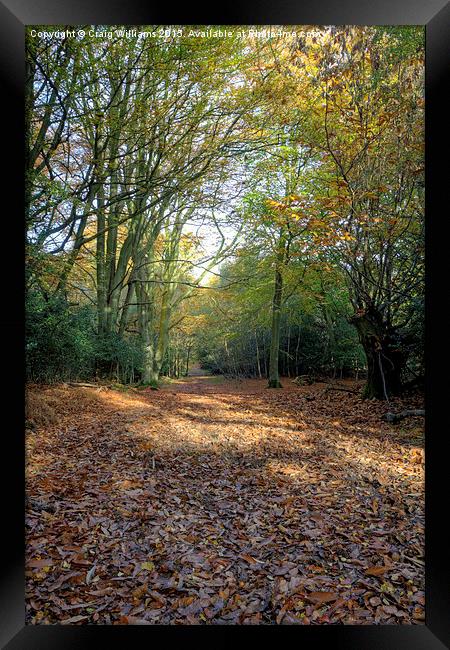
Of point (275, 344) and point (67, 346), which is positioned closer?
point (67, 346)

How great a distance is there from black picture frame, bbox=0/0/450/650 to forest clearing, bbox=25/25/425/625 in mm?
57

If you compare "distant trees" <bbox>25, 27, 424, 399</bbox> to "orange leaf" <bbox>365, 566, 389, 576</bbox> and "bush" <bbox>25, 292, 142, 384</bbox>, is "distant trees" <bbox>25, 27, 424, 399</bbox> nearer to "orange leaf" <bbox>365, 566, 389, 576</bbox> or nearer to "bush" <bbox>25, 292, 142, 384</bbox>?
"bush" <bbox>25, 292, 142, 384</bbox>

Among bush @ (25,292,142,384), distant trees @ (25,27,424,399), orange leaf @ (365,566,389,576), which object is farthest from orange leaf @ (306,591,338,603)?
bush @ (25,292,142,384)

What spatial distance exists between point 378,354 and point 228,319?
1362mm

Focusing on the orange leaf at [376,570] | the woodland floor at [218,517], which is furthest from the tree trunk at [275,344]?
the orange leaf at [376,570]

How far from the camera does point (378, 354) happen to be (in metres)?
2.47

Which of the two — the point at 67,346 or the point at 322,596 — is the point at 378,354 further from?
the point at 67,346

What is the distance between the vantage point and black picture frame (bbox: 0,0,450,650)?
1191 mm
